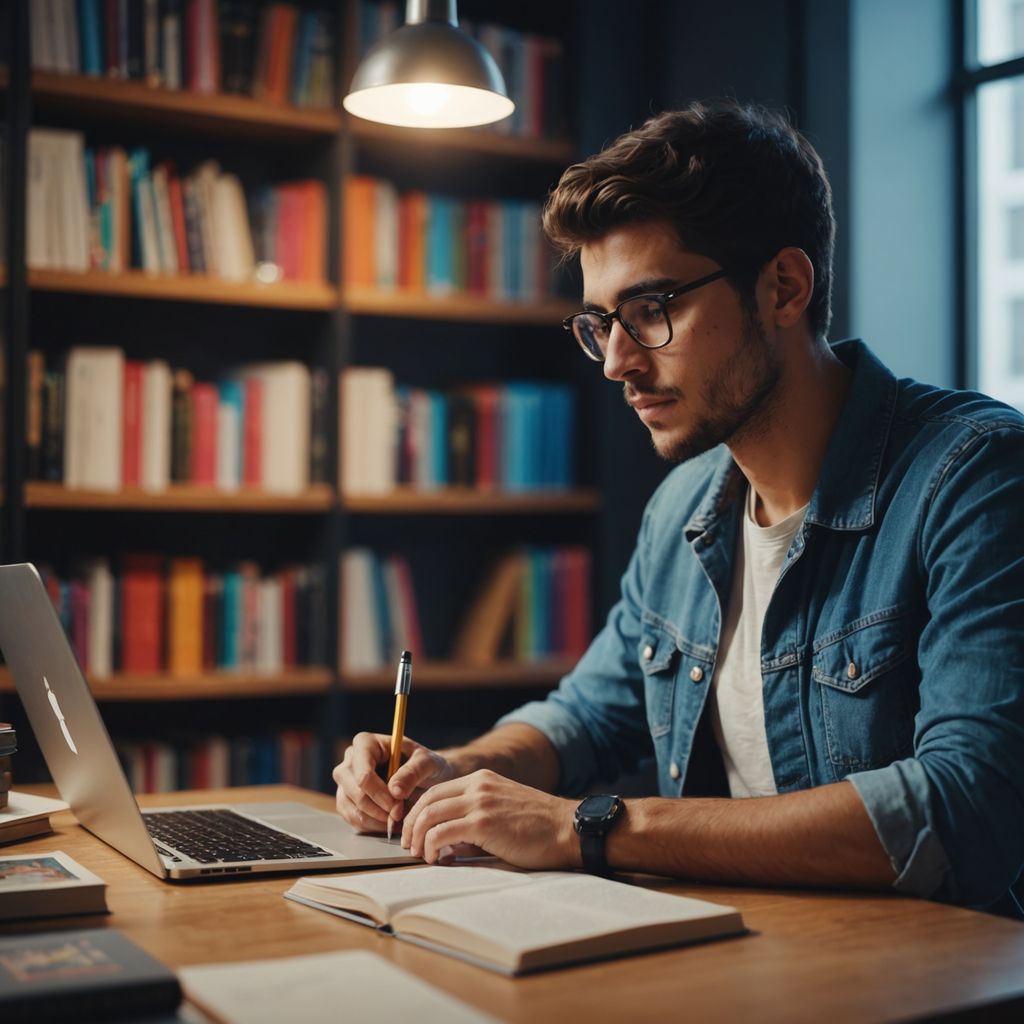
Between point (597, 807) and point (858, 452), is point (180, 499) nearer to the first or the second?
point (858, 452)

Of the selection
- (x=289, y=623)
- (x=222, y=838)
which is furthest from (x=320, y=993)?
(x=289, y=623)

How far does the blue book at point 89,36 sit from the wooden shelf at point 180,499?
0.91 m

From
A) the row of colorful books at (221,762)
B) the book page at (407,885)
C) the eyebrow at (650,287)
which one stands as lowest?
the row of colorful books at (221,762)

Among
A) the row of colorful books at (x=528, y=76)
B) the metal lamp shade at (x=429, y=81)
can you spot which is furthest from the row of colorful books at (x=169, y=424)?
the metal lamp shade at (x=429, y=81)

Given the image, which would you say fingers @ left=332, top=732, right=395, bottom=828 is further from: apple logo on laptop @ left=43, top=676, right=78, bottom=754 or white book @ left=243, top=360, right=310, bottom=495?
white book @ left=243, top=360, right=310, bottom=495

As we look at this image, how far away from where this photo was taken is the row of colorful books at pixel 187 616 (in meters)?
2.85

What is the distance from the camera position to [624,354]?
1.61m

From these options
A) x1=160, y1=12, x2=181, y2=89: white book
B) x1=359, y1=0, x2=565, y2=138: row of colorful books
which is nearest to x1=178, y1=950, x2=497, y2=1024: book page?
x1=160, y1=12, x2=181, y2=89: white book

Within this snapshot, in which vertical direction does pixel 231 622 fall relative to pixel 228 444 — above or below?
below

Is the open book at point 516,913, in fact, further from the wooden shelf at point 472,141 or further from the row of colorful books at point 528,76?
the row of colorful books at point 528,76

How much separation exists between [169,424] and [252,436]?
191mm

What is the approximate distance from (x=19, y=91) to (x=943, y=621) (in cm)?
226

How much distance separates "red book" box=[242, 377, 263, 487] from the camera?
3.01 meters

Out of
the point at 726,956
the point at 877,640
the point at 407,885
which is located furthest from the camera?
the point at 877,640
